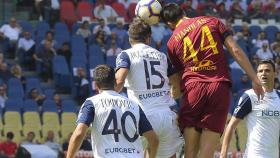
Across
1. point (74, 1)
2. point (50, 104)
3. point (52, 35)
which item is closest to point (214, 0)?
point (74, 1)

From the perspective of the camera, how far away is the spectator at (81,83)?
23.5 meters

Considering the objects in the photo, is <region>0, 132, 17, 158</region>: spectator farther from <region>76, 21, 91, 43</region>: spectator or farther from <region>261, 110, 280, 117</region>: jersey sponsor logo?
<region>261, 110, 280, 117</region>: jersey sponsor logo

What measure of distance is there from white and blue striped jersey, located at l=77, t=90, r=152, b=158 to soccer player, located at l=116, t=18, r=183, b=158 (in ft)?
2.66

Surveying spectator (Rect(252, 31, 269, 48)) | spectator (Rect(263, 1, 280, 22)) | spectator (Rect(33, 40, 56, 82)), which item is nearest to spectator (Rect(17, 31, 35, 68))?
spectator (Rect(33, 40, 56, 82))

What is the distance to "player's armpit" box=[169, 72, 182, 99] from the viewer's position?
9.91 meters

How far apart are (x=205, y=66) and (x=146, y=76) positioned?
0.64 metres

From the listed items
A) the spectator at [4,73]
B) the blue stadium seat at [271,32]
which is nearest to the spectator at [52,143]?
the spectator at [4,73]

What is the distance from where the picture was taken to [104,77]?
28.9 ft

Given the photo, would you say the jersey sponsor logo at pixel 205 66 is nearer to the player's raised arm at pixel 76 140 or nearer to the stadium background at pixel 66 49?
the player's raised arm at pixel 76 140

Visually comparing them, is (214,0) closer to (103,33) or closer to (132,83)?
(103,33)

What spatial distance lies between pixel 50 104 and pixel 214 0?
8.91 meters

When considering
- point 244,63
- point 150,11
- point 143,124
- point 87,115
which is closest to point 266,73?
point 244,63

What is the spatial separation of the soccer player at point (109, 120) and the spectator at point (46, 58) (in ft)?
49.5

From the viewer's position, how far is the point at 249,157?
10.8 m
